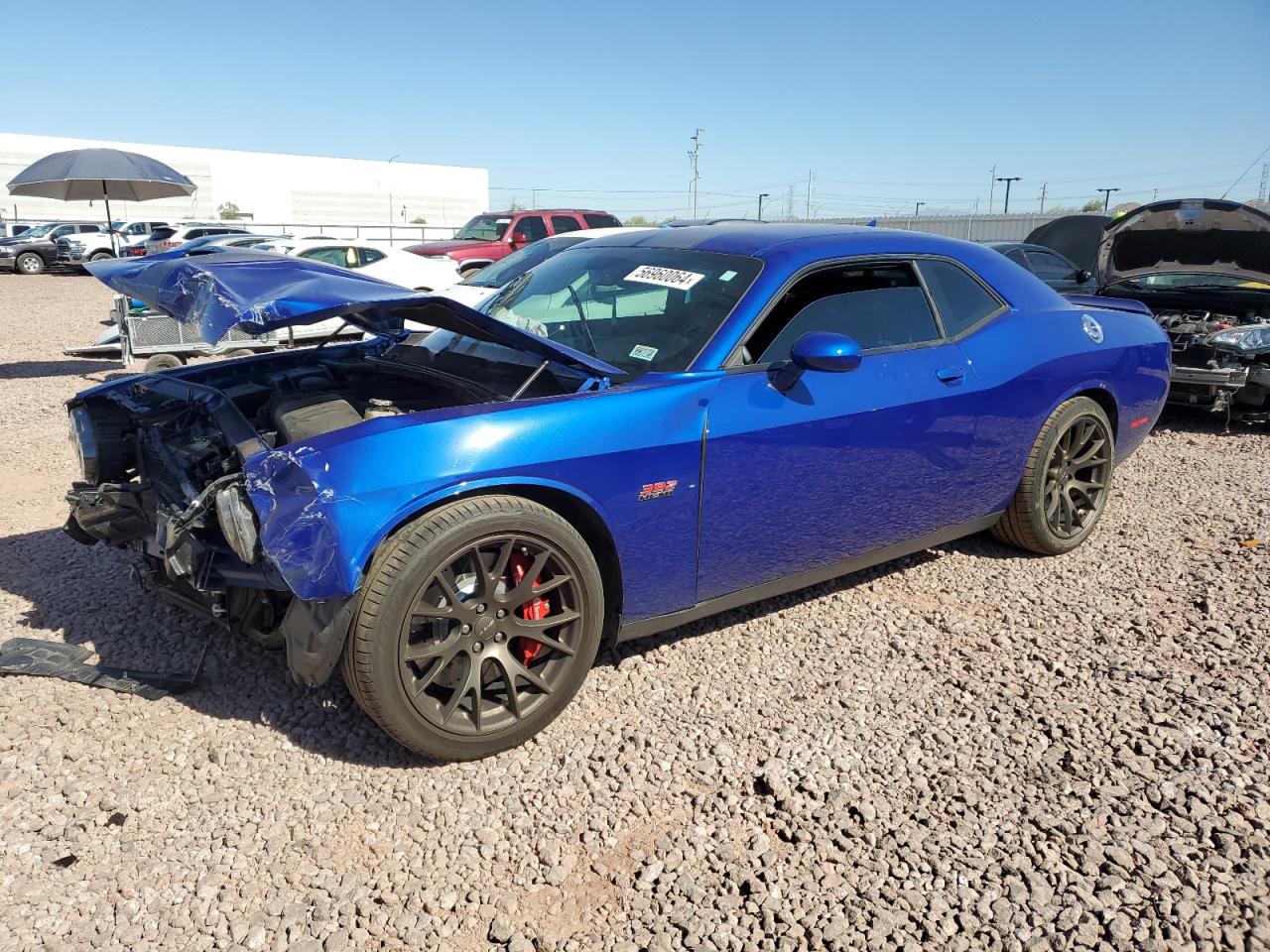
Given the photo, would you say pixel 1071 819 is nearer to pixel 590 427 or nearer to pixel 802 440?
pixel 802 440

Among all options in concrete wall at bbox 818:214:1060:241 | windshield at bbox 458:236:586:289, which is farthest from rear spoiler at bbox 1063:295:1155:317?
concrete wall at bbox 818:214:1060:241

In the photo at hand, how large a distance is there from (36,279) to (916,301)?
28.1 metres

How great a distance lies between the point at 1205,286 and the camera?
7.62 meters

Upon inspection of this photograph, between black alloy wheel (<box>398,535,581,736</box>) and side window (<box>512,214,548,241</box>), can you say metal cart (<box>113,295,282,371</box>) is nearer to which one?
black alloy wheel (<box>398,535,581,736</box>)

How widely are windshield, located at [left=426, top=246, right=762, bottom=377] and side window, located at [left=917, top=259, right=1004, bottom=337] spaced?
994 millimetres

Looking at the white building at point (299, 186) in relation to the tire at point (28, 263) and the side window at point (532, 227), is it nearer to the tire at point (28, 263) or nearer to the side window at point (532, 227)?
the tire at point (28, 263)

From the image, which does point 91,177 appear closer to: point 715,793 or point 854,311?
point 854,311

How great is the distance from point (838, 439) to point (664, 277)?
940 millimetres

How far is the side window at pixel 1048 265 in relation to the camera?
11.6m

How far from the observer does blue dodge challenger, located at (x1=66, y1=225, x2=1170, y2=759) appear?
2586mm

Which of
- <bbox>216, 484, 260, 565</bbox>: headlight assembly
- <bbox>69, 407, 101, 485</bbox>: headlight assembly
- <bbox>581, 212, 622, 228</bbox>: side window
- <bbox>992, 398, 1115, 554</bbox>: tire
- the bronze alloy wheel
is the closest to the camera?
<bbox>216, 484, 260, 565</bbox>: headlight assembly

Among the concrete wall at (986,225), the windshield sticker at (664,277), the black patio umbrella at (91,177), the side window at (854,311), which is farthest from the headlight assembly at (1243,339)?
the concrete wall at (986,225)

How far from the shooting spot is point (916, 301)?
3.88 metres

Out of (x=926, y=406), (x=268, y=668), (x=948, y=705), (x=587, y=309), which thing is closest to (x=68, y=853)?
(x=268, y=668)
